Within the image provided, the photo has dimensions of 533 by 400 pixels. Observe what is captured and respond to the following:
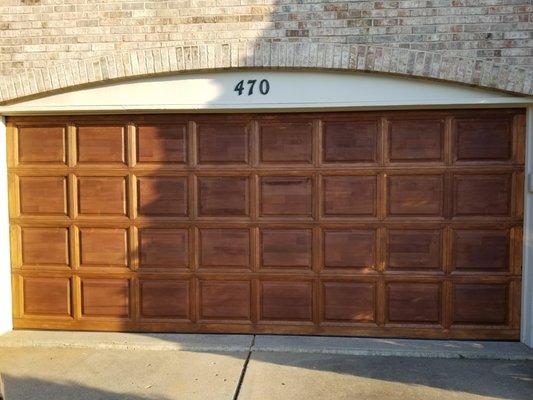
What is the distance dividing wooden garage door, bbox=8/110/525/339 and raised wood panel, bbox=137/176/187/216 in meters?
0.01

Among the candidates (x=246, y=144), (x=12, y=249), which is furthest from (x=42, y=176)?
(x=246, y=144)

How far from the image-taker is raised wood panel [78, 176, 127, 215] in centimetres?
544

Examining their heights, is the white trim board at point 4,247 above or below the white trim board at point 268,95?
below

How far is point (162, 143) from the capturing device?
539 centimetres

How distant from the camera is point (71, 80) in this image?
5121 mm

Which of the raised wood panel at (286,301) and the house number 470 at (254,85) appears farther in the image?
the raised wood panel at (286,301)

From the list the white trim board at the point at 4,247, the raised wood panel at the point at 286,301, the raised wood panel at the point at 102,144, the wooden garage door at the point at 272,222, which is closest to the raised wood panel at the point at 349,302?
the wooden garage door at the point at 272,222

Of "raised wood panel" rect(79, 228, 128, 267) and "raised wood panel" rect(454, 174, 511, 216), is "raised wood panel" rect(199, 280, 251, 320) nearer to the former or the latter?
"raised wood panel" rect(79, 228, 128, 267)

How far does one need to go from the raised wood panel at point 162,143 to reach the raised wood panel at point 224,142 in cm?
20

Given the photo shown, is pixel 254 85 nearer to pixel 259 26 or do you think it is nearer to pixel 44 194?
pixel 259 26

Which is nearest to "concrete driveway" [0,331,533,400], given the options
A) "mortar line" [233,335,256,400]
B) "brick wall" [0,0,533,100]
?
"mortar line" [233,335,256,400]

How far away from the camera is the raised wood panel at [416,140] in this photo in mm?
5148

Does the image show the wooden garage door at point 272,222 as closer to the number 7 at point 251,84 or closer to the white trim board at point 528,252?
the white trim board at point 528,252

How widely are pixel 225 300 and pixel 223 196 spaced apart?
42.5 inches
